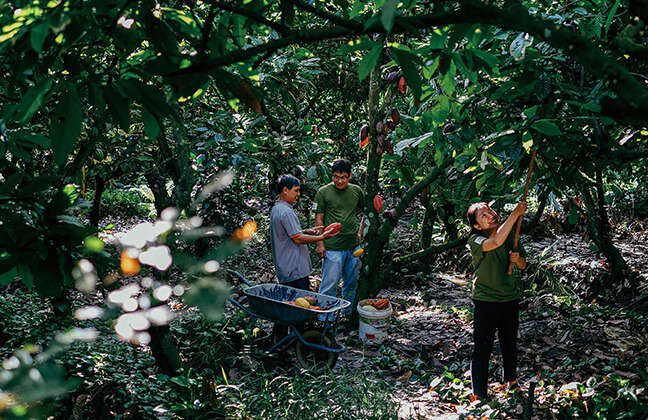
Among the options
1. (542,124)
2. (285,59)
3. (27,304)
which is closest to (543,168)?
(542,124)

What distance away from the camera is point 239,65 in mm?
1453

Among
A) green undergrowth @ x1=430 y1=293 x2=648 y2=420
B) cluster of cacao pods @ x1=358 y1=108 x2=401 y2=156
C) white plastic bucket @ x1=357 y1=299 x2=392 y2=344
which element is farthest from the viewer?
white plastic bucket @ x1=357 y1=299 x2=392 y2=344

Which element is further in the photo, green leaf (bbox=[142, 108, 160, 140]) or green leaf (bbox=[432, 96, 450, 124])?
green leaf (bbox=[432, 96, 450, 124])

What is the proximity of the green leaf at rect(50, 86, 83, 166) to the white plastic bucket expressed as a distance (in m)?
4.09

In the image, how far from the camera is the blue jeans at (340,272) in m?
5.43

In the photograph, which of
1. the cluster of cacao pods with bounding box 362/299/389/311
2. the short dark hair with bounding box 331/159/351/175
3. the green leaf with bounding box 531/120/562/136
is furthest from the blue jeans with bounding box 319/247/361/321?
the green leaf with bounding box 531/120/562/136

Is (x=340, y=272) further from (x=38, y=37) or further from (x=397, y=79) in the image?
(x=38, y=37)

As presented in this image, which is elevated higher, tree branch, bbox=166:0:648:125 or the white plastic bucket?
tree branch, bbox=166:0:648:125

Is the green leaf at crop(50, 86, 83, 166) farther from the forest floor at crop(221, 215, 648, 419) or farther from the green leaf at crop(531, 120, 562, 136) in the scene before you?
the forest floor at crop(221, 215, 648, 419)

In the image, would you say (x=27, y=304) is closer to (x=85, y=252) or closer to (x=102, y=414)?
(x=102, y=414)

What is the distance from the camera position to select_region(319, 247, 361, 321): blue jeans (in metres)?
5.43

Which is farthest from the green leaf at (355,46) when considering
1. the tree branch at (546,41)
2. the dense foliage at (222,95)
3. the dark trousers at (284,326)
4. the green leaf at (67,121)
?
the dark trousers at (284,326)

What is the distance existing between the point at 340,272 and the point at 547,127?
3.56 m

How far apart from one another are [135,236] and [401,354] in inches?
171
